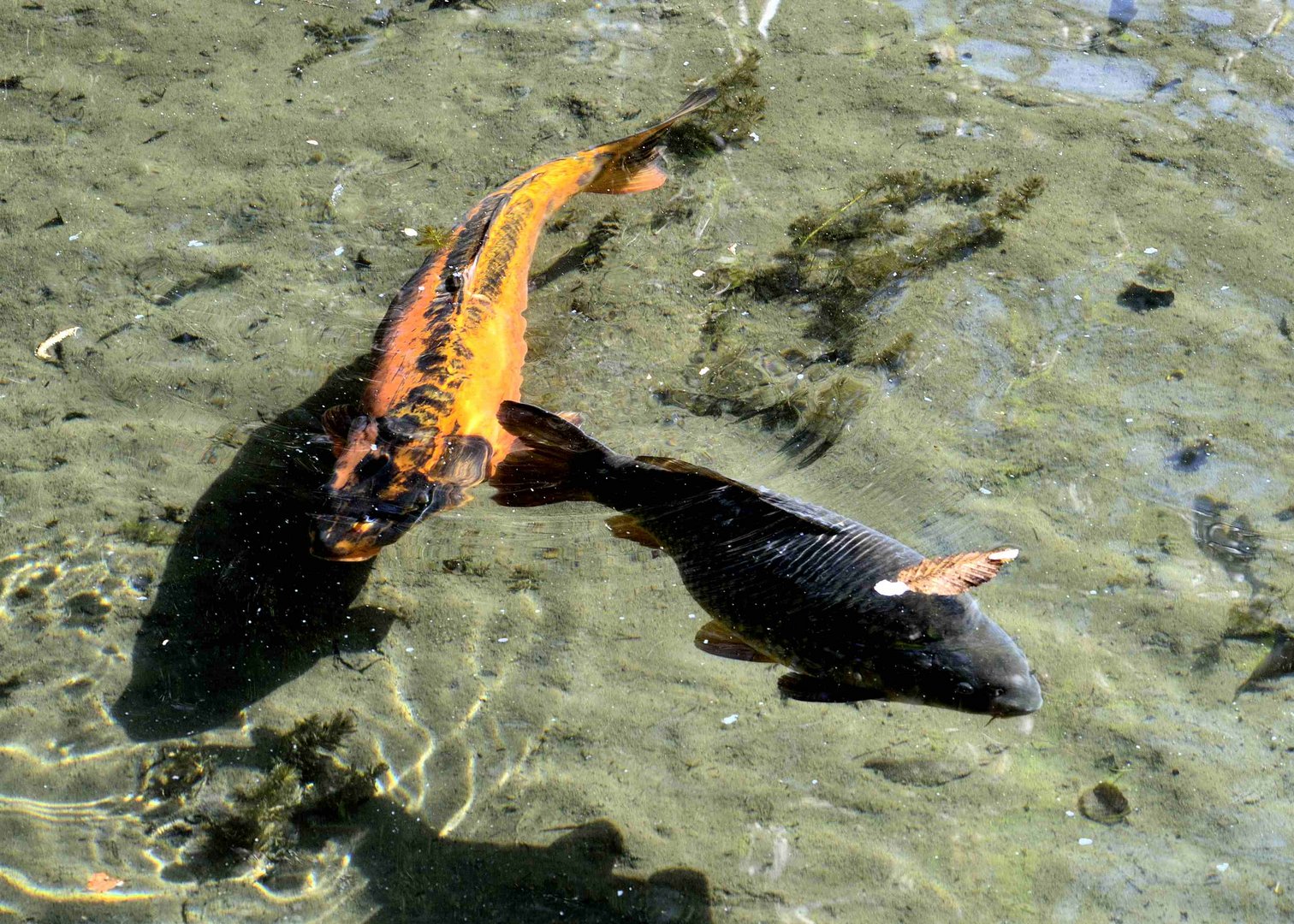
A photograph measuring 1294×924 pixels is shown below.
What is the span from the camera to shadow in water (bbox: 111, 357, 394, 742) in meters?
4.83

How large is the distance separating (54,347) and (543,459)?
11.4 ft

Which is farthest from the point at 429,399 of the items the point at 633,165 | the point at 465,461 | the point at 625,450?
the point at 633,165

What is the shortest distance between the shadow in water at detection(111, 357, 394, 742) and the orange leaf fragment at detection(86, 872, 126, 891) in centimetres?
62

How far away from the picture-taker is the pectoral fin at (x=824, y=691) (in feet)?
13.2

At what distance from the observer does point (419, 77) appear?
27.3ft

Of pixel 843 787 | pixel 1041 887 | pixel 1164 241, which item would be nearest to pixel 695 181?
pixel 1164 241

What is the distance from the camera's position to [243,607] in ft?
16.8

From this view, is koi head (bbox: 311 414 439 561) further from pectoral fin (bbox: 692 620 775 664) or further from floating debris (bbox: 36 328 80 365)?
floating debris (bbox: 36 328 80 365)

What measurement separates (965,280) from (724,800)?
12.9 feet

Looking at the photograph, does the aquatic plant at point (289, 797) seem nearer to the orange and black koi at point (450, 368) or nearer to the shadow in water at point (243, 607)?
the shadow in water at point (243, 607)

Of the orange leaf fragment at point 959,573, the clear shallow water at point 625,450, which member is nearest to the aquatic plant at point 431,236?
the clear shallow water at point 625,450

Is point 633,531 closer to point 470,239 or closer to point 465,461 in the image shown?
point 465,461

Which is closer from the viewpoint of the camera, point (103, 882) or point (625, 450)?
point (103, 882)

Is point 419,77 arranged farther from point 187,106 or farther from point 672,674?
point 672,674
